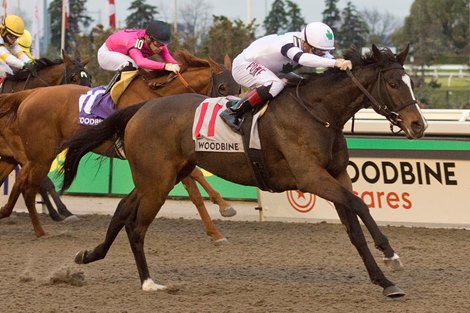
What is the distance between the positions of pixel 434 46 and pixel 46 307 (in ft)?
90.1

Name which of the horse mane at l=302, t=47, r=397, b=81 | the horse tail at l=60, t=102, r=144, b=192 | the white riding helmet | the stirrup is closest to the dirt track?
the horse tail at l=60, t=102, r=144, b=192

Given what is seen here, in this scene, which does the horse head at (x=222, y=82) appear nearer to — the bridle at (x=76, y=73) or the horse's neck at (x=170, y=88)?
the horse's neck at (x=170, y=88)

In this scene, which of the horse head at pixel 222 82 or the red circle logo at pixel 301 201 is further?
the red circle logo at pixel 301 201

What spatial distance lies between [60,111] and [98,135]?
219 centimetres

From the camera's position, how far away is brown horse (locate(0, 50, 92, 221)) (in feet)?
35.3

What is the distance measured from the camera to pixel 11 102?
32.5ft

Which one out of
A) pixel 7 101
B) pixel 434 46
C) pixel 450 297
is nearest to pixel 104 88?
pixel 7 101

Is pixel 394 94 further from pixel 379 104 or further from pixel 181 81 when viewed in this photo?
pixel 181 81

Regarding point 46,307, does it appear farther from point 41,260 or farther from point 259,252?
point 259,252

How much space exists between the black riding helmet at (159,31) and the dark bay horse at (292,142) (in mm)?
1927

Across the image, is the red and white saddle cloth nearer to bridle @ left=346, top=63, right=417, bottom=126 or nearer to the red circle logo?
bridle @ left=346, top=63, right=417, bottom=126

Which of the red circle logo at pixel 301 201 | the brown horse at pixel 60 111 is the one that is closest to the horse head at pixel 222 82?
the brown horse at pixel 60 111

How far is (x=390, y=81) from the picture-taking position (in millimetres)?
6703

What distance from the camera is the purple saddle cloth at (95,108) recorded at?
9328 millimetres
